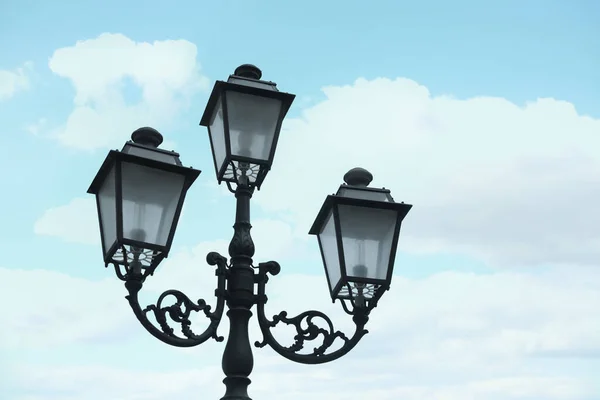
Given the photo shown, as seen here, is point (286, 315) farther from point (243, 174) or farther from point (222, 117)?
point (222, 117)

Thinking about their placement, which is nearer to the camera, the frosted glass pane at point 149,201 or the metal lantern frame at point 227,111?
the frosted glass pane at point 149,201

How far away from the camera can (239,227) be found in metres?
5.78

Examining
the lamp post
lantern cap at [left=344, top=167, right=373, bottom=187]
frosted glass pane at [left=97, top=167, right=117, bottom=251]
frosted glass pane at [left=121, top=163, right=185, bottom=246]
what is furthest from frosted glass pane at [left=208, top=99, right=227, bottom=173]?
lantern cap at [left=344, top=167, right=373, bottom=187]

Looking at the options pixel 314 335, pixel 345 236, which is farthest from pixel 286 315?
pixel 345 236

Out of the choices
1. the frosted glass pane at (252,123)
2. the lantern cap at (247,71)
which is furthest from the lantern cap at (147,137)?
the lantern cap at (247,71)

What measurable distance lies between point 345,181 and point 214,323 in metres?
1.48

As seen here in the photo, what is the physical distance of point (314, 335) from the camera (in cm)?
580

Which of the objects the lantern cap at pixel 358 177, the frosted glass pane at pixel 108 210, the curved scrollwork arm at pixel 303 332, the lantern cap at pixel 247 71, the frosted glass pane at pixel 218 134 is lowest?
the curved scrollwork arm at pixel 303 332

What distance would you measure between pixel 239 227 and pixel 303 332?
81 centimetres

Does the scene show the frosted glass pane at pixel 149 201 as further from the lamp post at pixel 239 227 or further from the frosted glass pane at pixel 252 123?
the frosted glass pane at pixel 252 123

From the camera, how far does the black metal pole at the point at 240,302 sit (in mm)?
5352

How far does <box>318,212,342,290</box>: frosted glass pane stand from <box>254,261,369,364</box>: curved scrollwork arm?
0.90 feet

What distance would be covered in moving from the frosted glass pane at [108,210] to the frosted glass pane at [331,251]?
1475mm

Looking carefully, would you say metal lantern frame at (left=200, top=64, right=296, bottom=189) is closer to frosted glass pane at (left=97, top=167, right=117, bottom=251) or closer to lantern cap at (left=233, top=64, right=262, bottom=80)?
lantern cap at (left=233, top=64, right=262, bottom=80)
